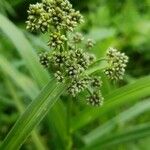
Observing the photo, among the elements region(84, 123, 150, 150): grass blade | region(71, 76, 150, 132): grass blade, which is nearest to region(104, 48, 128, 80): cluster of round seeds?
region(71, 76, 150, 132): grass blade

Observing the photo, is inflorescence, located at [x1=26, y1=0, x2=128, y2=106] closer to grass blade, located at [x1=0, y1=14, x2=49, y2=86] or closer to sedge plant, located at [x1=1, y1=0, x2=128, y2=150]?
sedge plant, located at [x1=1, y1=0, x2=128, y2=150]

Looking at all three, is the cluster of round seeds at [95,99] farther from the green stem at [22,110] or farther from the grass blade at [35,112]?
the green stem at [22,110]

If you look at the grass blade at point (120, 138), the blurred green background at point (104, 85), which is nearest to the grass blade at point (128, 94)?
the blurred green background at point (104, 85)

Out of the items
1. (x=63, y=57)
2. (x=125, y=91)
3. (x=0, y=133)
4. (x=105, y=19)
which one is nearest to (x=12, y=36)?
(x=125, y=91)

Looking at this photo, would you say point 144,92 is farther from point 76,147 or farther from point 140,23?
point 140,23

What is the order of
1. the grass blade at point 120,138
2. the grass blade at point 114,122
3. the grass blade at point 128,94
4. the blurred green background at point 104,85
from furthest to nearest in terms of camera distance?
the grass blade at point 114,122 < the grass blade at point 120,138 < the blurred green background at point 104,85 < the grass blade at point 128,94

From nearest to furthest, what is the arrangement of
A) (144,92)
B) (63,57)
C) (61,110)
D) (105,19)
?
(63,57) < (144,92) < (61,110) < (105,19)
